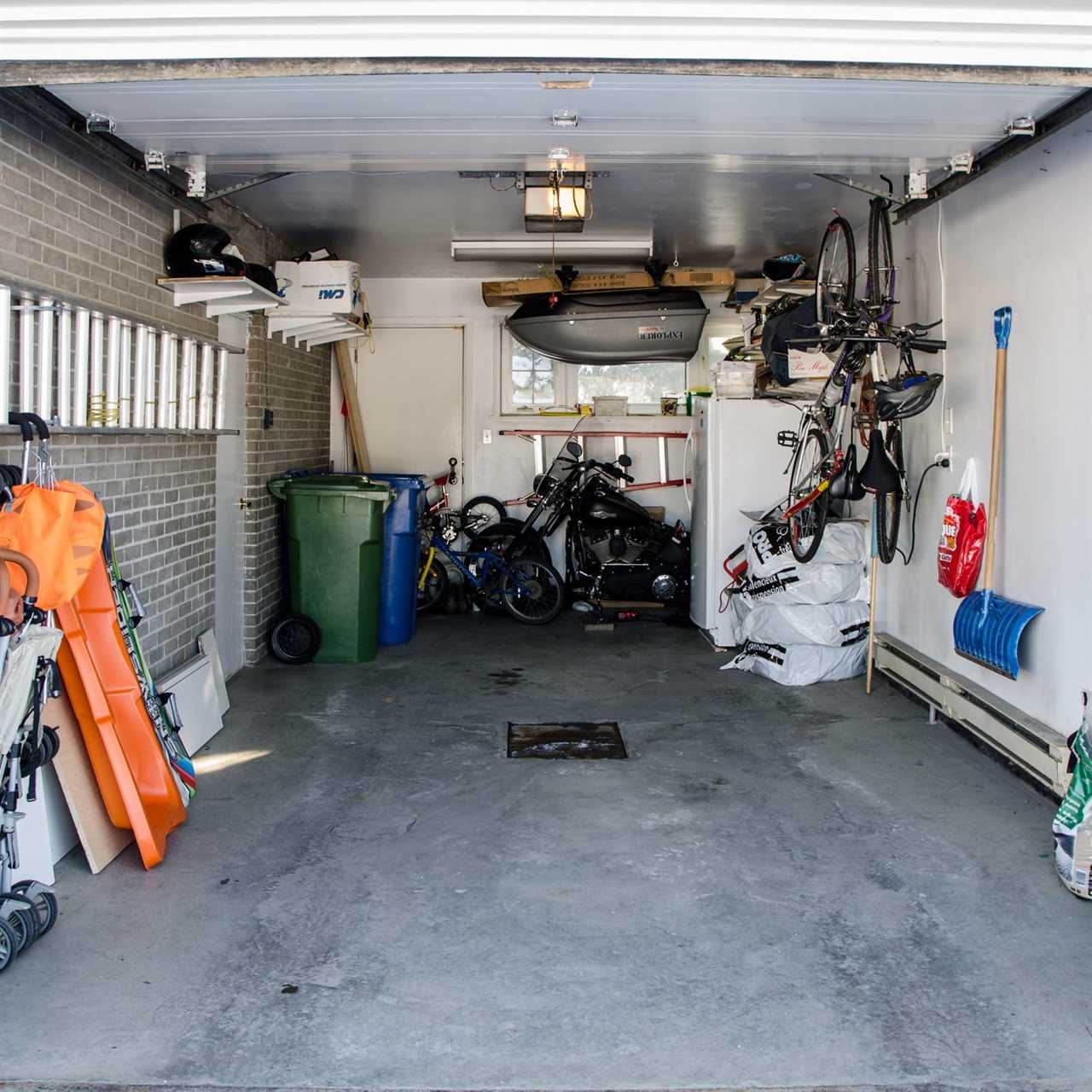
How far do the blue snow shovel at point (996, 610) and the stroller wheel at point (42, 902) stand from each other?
3.48 meters

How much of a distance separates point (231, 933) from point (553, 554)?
5.76 meters

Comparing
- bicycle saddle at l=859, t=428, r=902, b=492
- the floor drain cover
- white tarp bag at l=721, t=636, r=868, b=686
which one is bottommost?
the floor drain cover

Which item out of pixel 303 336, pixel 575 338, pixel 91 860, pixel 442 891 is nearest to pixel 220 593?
pixel 303 336

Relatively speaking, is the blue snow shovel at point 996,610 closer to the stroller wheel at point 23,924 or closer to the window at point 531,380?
the stroller wheel at point 23,924

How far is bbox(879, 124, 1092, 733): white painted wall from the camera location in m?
3.89

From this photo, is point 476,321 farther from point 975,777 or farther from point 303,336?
point 975,777

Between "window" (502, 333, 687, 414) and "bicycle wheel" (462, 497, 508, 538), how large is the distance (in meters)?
0.77

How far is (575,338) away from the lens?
Result: 799 centimetres

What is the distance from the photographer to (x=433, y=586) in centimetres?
806

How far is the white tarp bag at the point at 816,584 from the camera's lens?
19.2ft

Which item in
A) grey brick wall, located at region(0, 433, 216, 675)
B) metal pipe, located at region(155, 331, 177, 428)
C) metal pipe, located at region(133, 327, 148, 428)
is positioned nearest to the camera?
grey brick wall, located at region(0, 433, 216, 675)

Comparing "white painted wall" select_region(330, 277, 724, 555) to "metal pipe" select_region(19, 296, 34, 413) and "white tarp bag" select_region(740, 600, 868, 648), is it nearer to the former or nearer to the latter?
"white tarp bag" select_region(740, 600, 868, 648)

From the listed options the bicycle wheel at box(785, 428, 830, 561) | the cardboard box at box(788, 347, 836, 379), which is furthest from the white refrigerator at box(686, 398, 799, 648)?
the cardboard box at box(788, 347, 836, 379)

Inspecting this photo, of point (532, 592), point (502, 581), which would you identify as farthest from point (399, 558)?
point (532, 592)
